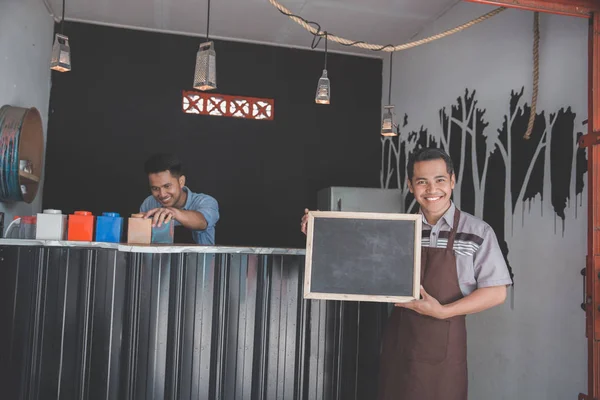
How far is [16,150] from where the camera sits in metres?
3.28

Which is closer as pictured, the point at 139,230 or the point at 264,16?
the point at 139,230

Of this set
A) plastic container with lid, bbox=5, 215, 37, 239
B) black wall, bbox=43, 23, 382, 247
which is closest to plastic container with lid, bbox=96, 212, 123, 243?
plastic container with lid, bbox=5, 215, 37, 239

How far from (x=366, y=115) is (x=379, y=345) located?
3.20m

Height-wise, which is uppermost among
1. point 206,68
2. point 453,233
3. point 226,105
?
point 226,105

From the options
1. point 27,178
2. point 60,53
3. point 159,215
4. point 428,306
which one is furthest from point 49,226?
point 428,306

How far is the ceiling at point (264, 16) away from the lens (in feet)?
13.9

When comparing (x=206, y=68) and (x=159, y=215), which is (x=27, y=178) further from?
(x=206, y=68)

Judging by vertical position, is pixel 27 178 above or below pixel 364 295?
above

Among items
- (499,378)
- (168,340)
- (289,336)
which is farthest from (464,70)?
(168,340)

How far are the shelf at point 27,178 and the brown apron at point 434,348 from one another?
260 cm

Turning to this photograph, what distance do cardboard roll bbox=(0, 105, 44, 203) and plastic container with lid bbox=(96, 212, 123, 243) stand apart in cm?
104

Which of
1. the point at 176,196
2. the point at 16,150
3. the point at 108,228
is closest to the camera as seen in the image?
the point at 108,228

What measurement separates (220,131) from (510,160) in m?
2.69

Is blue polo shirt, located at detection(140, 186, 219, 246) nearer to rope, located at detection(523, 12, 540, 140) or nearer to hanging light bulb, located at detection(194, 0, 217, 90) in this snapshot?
hanging light bulb, located at detection(194, 0, 217, 90)
